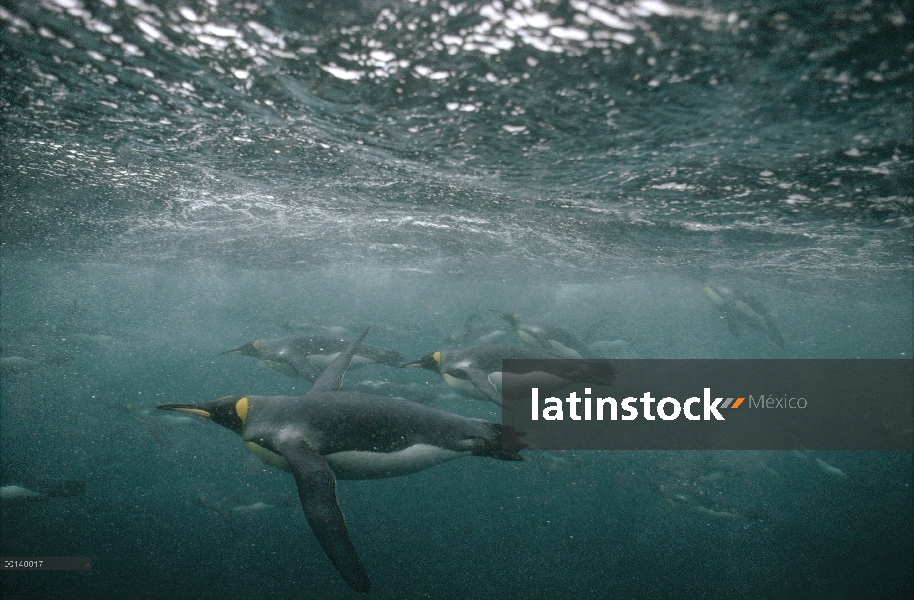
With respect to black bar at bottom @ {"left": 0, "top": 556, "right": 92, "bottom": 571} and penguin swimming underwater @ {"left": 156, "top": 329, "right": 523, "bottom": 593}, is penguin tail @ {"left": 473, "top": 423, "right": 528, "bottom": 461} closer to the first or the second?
penguin swimming underwater @ {"left": 156, "top": 329, "right": 523, "bottom": 593}

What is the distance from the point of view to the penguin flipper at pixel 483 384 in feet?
19.7

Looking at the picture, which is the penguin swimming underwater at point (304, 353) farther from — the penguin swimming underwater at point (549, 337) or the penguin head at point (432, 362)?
the penguin swimming underwater at point (549, 337)

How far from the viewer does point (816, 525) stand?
1032 cm

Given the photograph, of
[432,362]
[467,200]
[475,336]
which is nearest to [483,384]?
[432,362]

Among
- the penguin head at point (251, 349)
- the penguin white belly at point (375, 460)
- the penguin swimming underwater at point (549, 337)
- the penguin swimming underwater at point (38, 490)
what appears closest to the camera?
the penguin white belly at point (375, 460)

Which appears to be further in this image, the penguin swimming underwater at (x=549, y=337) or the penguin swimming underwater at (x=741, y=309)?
the penguin swimming underwater at (x=741, y=309)

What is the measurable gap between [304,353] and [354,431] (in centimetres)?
637

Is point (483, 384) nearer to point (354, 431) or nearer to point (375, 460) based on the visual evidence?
point (375, 460)

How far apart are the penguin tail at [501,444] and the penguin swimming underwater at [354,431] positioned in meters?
0.01

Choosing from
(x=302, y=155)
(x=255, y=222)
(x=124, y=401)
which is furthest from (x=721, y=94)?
(x=124, y=401)

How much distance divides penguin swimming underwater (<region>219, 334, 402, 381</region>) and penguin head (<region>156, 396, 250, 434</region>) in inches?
189

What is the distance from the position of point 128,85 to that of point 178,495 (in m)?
10.0

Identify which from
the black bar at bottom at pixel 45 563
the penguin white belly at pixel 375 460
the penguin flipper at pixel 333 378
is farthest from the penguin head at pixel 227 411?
the black bar at bottom at pixel 45 563

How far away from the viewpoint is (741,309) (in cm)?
1639
